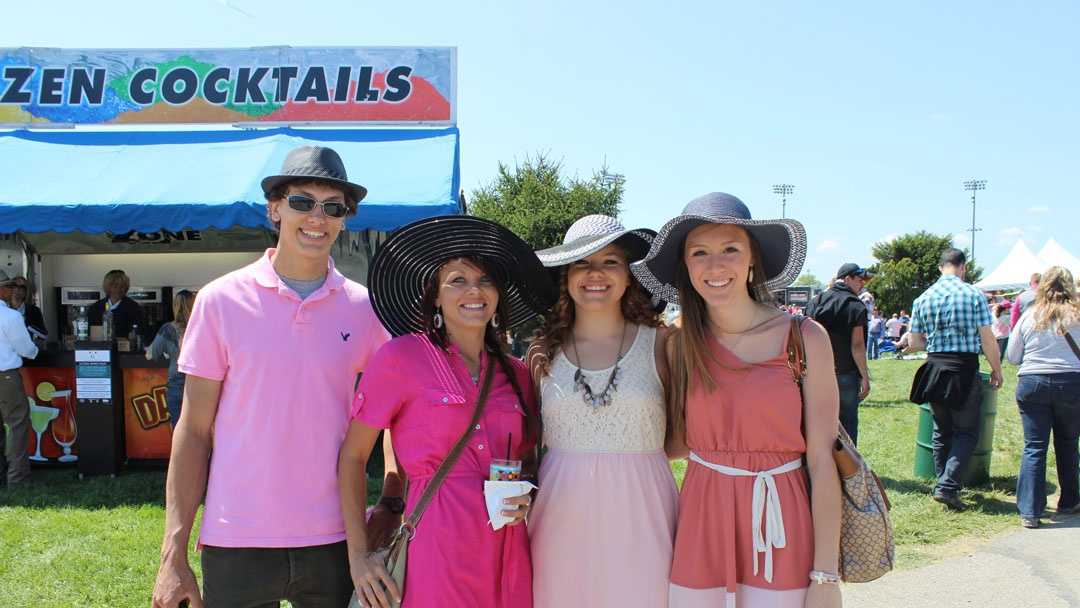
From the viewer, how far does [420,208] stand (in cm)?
732

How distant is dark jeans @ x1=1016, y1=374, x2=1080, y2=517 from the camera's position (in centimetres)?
543

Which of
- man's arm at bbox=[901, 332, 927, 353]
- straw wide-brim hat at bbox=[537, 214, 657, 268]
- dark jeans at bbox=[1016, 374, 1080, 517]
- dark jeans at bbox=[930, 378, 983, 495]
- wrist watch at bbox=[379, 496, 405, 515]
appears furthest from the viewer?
man's arm at bbox=[901, 332, 927, 353]

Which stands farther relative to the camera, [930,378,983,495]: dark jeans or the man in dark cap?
the man in dark cap

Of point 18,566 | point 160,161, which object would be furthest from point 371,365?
point 160,161

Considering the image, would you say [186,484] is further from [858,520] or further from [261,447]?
[858,520]

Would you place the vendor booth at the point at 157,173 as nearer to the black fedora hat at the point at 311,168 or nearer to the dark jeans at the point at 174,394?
the dark jeans at the point at 174,394

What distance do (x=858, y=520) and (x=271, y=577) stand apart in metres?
1.89

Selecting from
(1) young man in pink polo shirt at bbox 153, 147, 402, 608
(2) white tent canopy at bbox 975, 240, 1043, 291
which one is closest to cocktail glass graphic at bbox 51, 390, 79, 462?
(1) young man in pink polo shirt at bbox 153, 147, 402, 608

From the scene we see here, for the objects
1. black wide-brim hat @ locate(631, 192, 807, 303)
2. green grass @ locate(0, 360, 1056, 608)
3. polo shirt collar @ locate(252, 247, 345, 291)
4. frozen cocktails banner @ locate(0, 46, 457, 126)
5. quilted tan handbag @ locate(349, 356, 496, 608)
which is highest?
frozen cocktails banner @ locate(0, 46, 457, 126)

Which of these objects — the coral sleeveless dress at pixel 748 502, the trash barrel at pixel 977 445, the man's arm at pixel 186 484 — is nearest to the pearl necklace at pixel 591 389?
the coral sleeveless dress at pixel 748 502

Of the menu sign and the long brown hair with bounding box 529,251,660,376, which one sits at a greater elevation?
the long brown hair with bounding box 529,251,660,376

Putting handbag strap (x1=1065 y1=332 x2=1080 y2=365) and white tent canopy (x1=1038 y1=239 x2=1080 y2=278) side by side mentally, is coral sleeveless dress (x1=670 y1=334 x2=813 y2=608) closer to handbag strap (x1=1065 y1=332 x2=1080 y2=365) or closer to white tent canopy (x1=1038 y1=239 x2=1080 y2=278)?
handbag strap (x1=1065 y1=332 x2=1080 y2=365)

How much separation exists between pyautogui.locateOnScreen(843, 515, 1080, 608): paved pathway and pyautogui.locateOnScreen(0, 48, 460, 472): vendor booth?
5287mm

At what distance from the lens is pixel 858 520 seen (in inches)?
91.6
